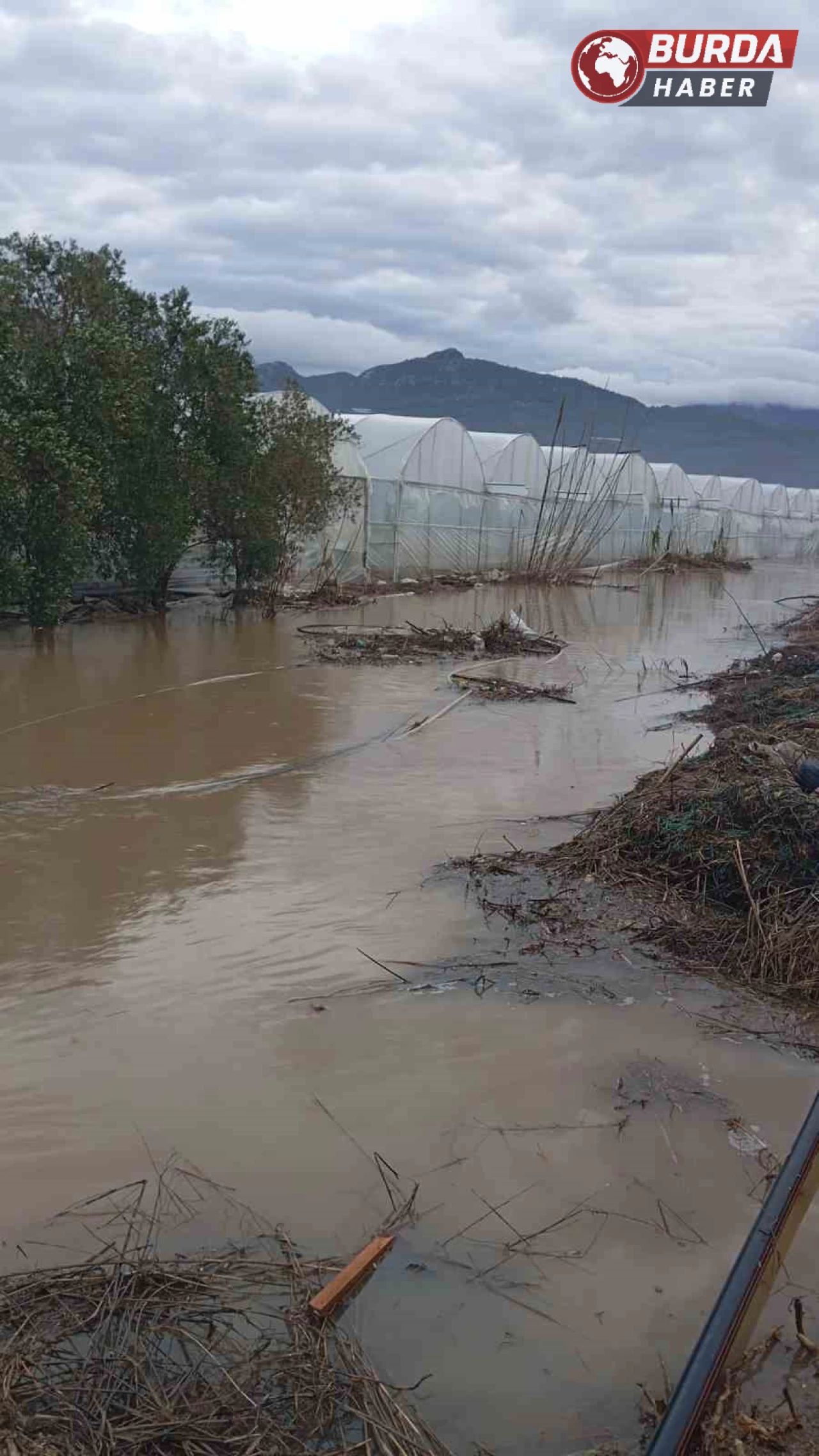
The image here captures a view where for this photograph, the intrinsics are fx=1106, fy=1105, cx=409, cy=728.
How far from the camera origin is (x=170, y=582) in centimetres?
2008

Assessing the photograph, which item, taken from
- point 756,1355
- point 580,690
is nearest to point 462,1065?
point 756,1355

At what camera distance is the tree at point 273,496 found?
1756cm

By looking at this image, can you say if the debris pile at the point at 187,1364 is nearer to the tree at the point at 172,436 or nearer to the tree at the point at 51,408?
the tree at the point at 51,408

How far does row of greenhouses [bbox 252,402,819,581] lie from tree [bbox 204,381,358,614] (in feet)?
8.97

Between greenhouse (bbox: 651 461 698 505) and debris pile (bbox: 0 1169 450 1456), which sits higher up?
greenhouse (bbox: 651 461 698 505)

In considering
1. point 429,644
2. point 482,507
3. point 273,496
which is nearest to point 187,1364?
Answer: point 429,644

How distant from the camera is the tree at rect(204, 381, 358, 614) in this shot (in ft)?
57.6

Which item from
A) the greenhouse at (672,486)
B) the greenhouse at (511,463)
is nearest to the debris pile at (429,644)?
the greenhouse at (511,463)

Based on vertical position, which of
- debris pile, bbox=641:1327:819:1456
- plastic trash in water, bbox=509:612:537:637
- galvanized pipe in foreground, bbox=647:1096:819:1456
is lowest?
debris pile, bbox=641:1327:819:1456

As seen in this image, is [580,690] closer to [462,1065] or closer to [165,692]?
[165,692]

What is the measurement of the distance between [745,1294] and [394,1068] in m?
1.76

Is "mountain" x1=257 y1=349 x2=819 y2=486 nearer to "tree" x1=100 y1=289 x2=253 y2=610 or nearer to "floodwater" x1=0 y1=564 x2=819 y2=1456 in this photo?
"tree" x1=100 y1=289 x2=253 y2=610

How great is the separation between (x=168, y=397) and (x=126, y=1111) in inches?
553

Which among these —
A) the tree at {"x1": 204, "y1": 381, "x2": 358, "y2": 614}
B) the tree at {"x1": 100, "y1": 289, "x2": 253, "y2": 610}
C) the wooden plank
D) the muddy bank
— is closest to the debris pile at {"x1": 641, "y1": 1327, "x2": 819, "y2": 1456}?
the wooden plank
